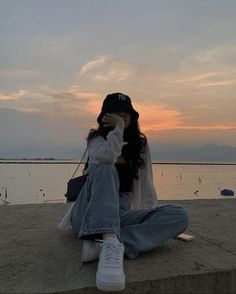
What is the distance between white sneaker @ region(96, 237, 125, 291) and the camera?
2.53 m

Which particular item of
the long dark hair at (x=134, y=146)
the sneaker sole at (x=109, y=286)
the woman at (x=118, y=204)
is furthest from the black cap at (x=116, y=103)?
the sneaker sole at (x=109, y=286)

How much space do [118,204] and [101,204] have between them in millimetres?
150

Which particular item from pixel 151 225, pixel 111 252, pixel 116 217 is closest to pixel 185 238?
pixel 151 225

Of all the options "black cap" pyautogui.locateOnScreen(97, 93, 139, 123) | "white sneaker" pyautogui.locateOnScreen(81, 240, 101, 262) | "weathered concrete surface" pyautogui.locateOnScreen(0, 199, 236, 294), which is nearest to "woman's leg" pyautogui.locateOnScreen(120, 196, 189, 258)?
"weathered concrete surface" pyautogui.locateOnScreen(0, 199, 236, 294)

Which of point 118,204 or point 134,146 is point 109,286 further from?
point 134,146

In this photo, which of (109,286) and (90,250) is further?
(90,250)

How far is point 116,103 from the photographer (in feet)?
11.0

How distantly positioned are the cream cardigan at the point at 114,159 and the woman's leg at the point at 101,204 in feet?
0.26

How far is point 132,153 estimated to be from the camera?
11.4ft

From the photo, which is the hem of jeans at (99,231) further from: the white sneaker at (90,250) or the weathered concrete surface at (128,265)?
the weathered concrete surface at (128,265)

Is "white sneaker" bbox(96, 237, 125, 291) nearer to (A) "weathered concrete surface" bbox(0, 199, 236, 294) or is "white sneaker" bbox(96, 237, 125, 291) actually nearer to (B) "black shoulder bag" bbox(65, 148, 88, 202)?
(A) "weathered concrete surface" bbox(0, 199, 236, 294)

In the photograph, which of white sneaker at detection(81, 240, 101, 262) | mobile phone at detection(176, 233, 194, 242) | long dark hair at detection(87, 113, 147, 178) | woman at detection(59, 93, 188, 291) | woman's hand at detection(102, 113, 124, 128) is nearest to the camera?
woman at detection(59, 93, 188, 291)

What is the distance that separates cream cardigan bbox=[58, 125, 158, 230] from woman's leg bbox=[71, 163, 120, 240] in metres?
0.08

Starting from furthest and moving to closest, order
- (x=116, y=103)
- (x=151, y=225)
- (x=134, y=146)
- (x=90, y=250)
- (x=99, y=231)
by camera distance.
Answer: (x=134, y=146)
(x=116, y=103)
(x=151, y=225)
(x=90, y=250)
(x=99, y=231)
